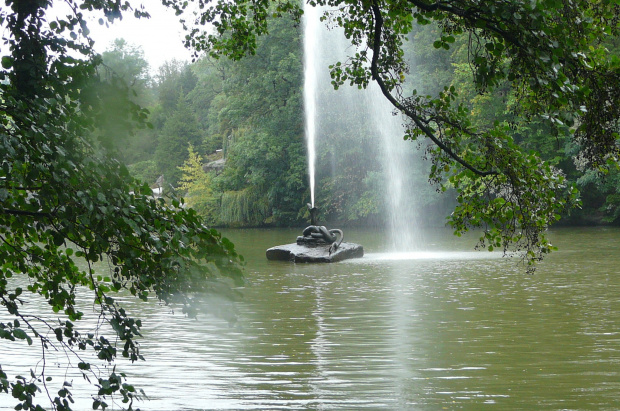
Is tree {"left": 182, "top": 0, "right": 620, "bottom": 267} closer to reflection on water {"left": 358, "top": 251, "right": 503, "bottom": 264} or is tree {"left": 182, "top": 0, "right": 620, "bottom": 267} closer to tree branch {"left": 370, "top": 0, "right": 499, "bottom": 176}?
tree branch {"left": 370, "top": 0, "right": 499, "bottom": 176}

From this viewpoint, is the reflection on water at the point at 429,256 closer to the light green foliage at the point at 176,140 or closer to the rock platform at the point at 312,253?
the rock platform at the point at 312,253

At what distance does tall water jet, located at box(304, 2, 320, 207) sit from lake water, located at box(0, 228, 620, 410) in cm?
1655

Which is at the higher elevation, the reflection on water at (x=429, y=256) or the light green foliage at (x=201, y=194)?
the light green foliage at (x=201, y=194)

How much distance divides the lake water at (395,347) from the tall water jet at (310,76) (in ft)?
54.3

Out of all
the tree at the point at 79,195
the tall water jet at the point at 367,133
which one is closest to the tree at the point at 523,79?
the tree at the point at 79,195

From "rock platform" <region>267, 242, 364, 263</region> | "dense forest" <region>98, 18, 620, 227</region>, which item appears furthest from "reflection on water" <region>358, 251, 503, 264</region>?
"dense forest" <region>98, 18, 620, 227</region>

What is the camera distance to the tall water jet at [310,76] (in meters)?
31.2

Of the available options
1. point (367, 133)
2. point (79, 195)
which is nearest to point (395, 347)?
point (79, 195)

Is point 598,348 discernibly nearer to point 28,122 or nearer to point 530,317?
point 530,317

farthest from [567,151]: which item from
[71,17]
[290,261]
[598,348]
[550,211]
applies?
[71,17]

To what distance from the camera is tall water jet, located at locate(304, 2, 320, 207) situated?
31.2 meters

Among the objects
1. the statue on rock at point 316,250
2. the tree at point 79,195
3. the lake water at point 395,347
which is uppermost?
the tree at point 79,195

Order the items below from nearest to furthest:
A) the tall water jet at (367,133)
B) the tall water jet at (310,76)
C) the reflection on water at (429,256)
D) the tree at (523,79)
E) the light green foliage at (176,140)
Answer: the tree at (523,79)
the reflection on water at (429,256)
the tall water jet at (310,76)
the tall water jet at (367,133)
the light green foliage at (176,140)

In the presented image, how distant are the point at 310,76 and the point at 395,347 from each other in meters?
28.5
